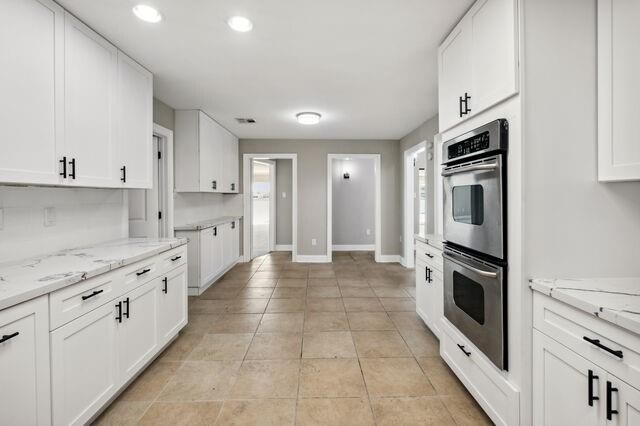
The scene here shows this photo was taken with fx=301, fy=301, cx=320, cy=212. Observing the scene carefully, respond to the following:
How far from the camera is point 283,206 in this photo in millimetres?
7297

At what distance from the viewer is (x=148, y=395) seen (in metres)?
1.96

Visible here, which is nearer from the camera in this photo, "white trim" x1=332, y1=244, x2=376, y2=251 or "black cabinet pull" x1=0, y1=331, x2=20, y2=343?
"black cabinet pull" x1=0, y1=331, x2=20, y2=343

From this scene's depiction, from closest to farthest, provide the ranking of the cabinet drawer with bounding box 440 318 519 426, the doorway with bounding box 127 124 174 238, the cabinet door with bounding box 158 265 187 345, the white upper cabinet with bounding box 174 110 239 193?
the cabinet drawer with bounding box 440 318 519 426 < the cabinet door with bounding box 158 265 187 345 < the doorway with bounding box 127 124 174 238 < the white upper cabinet with bounding box 174 110 239 193

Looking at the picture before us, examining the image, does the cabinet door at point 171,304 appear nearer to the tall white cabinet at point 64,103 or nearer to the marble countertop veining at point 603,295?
the tall white cabinet at point 64,103

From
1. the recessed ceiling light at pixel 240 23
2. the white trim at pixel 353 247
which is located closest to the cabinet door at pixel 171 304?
the recessed ceiling light at pixel 240 23

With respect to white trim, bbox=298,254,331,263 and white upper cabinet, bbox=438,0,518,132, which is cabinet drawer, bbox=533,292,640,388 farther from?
white trim, bbox=298,254,331,263

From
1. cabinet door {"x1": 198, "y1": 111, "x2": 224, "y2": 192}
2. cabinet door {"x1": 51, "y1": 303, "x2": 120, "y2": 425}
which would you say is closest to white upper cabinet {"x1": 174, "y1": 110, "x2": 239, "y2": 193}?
cabinet door {"x1": 198, "y1": 111, "x2": 224, "y2": 192}

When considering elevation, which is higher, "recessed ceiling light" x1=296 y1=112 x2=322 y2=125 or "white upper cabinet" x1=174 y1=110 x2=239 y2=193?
"recessed ceiling light" x1=296 y1=112 x2=322 y2=125

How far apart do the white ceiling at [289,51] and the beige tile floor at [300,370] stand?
2.45 meters

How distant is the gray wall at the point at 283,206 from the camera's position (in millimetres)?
7230

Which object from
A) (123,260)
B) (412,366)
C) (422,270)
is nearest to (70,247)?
(123,260)

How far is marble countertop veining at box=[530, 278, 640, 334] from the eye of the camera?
102 cm

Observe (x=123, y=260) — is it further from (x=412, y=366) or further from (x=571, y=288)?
(x=571, y=288)

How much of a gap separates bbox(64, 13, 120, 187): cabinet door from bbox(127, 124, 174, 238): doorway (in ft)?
4.45
